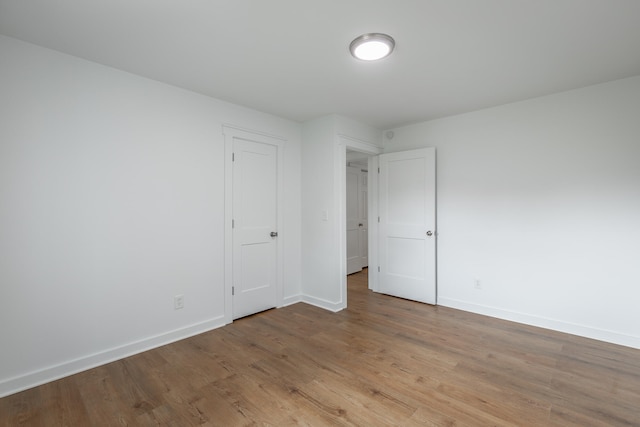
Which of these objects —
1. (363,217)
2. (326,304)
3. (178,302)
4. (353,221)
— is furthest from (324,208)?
(363,217)

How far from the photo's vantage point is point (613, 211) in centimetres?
282

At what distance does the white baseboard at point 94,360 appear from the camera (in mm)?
2098

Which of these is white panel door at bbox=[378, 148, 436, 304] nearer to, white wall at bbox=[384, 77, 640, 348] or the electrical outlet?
white wall at bbox=[384, 77, 640, 348]

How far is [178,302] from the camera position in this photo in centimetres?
294

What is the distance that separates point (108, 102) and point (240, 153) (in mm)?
1317

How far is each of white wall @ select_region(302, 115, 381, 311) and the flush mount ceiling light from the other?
1457mm

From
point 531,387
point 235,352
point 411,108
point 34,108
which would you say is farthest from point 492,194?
point 34,108

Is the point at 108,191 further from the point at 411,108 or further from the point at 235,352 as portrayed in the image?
the point at 411,108

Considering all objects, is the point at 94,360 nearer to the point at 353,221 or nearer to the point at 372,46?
the point at 372,46

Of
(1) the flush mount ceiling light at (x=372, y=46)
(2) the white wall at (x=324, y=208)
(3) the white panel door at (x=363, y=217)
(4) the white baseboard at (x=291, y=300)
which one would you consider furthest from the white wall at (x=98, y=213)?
(3) the white panel door at (x=363, y=217)

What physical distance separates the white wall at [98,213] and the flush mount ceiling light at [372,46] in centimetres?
175

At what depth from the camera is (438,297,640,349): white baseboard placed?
278cm

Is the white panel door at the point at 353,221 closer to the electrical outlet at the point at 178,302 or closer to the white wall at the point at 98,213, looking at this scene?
the white wall at the point at 98,213

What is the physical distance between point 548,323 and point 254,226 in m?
3.45
